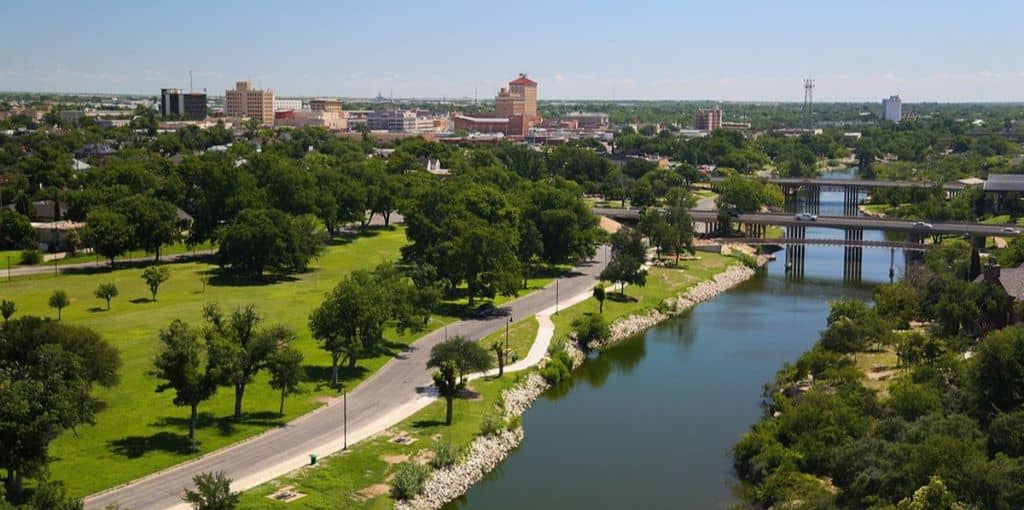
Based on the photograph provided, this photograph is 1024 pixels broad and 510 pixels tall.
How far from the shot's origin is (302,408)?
118 ft

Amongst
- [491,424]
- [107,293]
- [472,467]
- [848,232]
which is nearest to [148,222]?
[107,293]

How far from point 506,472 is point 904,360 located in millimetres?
16846

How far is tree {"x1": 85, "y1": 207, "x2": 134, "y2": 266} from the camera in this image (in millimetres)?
59500

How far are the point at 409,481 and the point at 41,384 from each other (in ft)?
33.1

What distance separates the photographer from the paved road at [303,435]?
28.2 meters

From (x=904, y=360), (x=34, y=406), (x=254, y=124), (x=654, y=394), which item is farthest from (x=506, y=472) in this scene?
(x=254, y=124)

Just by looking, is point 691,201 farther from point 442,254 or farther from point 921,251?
point 442,254

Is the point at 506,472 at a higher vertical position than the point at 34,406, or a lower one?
lower

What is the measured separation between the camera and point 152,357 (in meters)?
40.9

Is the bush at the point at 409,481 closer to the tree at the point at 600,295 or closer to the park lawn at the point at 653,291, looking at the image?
the park lawn at the point at 653,291

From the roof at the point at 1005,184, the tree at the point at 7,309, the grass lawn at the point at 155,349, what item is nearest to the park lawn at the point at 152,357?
the grass lawn at the point at 155,349

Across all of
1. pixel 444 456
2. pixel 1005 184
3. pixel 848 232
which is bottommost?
pixel 444 456

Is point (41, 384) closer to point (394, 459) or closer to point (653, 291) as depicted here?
point (394, 459)

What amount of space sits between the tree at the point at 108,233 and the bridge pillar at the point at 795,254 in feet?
138
